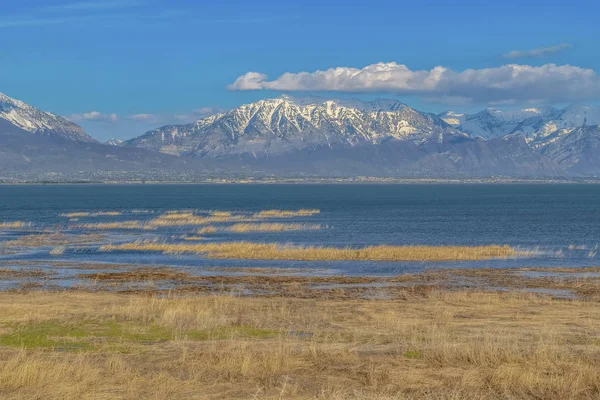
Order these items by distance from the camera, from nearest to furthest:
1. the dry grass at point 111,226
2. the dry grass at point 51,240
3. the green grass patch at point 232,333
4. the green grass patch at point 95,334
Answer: the green grass patch at point 95,334, the green grass patch at point 232,333, the dry grass at point 51,240, the dry grass at point 111,226

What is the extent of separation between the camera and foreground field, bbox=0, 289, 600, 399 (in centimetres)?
2214

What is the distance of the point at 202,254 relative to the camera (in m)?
73.1

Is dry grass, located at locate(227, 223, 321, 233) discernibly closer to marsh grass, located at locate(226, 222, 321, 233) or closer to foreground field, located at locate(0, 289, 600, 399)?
marsh grass, located at locate(226, 222, 321, 233)

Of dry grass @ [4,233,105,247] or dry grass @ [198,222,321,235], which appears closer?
dry grass @ [4,233,105,247]

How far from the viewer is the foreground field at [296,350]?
22.1 metres

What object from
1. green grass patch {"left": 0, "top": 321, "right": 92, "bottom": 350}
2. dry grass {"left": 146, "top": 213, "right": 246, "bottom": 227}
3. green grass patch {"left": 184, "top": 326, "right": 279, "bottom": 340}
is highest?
green grass patch {"left": 0, "top": 321, "right": 92, "bottom": 350}

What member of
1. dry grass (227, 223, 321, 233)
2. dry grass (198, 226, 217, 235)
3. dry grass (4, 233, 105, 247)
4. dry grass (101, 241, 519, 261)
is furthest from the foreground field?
dry grass (227, 223, 321, 233)

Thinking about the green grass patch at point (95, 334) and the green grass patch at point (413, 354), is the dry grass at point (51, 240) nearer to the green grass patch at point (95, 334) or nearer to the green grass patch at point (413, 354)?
the green grass patch at point (95, 334)

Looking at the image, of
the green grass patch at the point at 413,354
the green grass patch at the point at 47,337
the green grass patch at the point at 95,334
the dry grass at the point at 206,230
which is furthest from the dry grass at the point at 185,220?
the green grass patch at the point at 413,354

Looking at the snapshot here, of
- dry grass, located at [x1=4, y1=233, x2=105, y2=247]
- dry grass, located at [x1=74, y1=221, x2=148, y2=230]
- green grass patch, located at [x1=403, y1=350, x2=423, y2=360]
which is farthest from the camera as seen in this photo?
dry grass, located at [x1=74, y1=221, x2=148, y2=230]

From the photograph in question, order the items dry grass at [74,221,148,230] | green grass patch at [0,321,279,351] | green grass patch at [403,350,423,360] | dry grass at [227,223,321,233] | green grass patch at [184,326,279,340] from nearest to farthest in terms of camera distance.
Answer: green grass patch at [403,350,423,360]
green grass patch at [0,321,279,351]
green grass patch at [184,326,279,340]
dry grass at [227,223,321,233]
dry grass at [74,221,148,230]

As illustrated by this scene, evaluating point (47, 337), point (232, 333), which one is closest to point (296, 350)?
point (232, 333)

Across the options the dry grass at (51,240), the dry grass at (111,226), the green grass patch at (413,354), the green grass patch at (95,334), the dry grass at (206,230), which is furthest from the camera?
the dry grass at (111,226)

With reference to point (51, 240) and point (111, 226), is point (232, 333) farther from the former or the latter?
point (111, 226)
